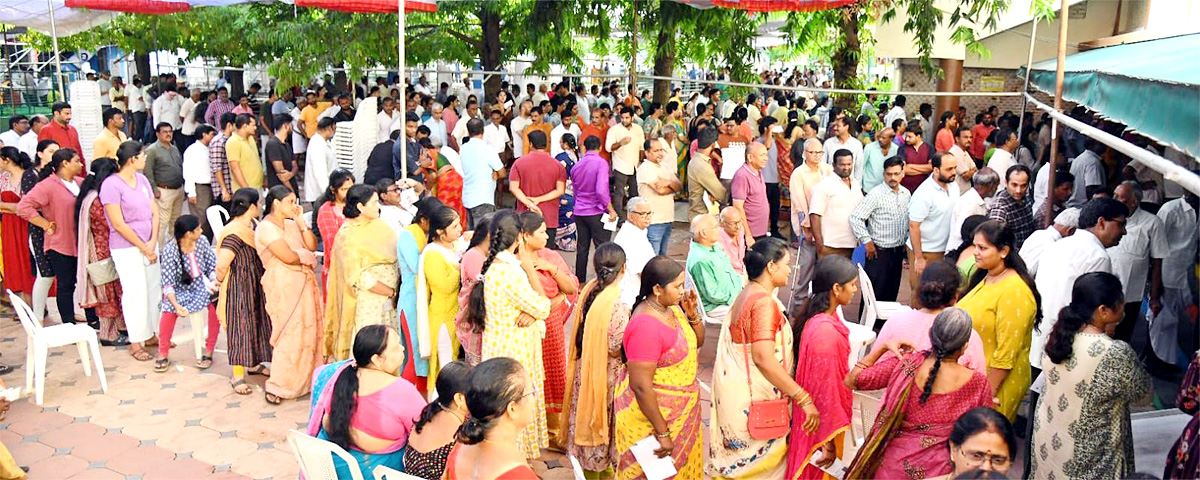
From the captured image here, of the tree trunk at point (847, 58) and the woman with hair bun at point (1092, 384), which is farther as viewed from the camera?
the tree trunk at point (847, 58)

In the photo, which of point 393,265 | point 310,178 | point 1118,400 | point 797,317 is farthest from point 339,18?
point 1118,400

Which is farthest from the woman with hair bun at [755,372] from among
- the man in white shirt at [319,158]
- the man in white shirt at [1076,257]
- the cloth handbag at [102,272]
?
the man in white shirt at [319,158]

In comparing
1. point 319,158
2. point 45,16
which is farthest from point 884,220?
point 45,16

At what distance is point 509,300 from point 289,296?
5.75 ft

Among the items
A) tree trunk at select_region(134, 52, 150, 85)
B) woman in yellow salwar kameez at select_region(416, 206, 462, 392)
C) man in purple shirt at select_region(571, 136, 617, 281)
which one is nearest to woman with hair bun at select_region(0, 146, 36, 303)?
woman in yellow salwar kameez at select_region(416, 206, 462, 392)

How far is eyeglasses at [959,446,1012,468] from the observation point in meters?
2.88

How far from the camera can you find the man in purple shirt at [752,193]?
6.83 meters

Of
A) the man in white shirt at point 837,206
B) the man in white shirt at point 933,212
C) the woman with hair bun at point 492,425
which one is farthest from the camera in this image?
the man in white shirt at point 837,206

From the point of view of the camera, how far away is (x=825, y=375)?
12.1ft

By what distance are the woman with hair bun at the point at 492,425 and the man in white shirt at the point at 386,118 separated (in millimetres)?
8246

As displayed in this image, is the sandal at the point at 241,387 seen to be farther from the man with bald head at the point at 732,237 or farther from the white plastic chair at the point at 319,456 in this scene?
the man with bald head at the point at 732,237

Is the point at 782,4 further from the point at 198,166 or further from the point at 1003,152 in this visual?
the point at 198,166

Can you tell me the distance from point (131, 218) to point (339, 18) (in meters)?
6.02

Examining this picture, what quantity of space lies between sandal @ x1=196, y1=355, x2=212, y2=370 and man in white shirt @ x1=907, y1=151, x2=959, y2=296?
457 centimetres
